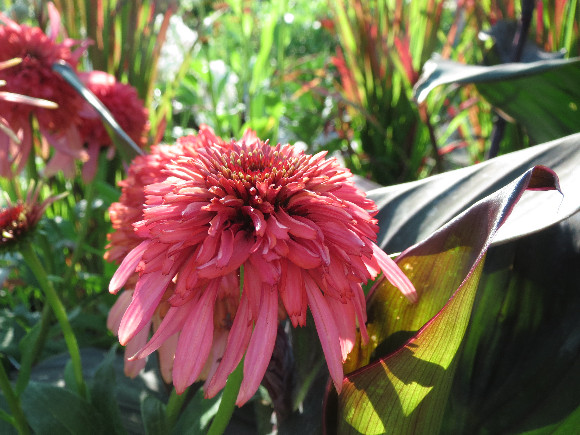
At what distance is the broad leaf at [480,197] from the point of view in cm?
30

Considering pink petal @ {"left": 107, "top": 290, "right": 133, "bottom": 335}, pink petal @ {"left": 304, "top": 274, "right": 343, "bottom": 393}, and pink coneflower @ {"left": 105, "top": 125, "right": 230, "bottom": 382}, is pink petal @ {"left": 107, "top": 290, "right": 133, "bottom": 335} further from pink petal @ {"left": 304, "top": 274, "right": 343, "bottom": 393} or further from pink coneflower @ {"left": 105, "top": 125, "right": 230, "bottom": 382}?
pink petal @ {"left": 304, "top": 274, "right": 343, "bottom": 393}

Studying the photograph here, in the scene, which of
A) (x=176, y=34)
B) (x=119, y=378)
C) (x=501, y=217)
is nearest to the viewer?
(x=501, y=217)

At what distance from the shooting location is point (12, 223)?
405 mm

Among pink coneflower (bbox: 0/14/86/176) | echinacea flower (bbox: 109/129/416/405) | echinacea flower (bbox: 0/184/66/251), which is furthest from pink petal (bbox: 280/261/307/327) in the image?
pink coneflower (bbox: 0/14/86/176)

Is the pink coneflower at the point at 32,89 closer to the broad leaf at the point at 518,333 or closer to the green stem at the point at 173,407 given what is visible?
the green stem at the point at 173,407

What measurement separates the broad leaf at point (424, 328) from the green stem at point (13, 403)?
0.23m

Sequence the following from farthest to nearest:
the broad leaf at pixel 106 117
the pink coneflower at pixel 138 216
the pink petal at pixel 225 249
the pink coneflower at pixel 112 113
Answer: the pink coneflower at pixel 112 113 → the broad leaf at pixel 106 117 → the pink coneflower at pixel 138 216 → the pink petal at pixel 225 249

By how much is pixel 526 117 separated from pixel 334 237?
1.28 ft

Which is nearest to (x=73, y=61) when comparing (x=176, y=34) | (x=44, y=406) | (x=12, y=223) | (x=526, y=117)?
(x=12, y=223)

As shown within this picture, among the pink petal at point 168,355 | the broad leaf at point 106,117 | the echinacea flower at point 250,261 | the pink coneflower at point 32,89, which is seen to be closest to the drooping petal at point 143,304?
the echinacea flower at point 250,261

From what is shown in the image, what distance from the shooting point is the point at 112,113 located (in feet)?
2.16

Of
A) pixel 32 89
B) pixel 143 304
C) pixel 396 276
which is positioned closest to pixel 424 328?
pixel 396 276

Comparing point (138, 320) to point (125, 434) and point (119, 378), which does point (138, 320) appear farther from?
point (119, 378)

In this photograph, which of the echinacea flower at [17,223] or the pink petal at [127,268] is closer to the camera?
the pink petal at [127,268]
